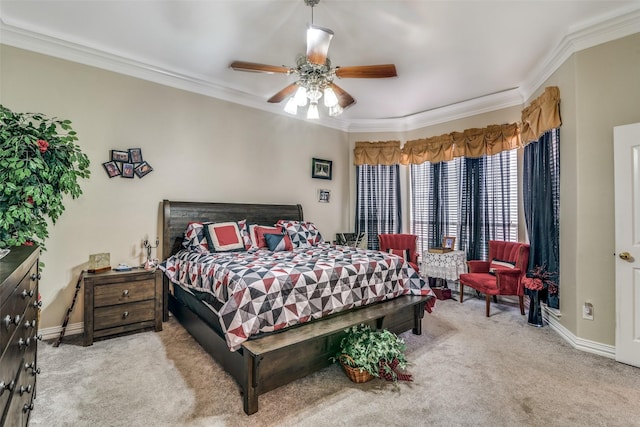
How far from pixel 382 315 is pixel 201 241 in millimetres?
2195

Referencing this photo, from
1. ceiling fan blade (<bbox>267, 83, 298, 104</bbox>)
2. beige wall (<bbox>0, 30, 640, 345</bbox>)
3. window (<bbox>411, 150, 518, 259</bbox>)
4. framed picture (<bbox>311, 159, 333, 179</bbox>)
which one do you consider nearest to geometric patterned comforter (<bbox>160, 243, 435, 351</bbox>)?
beige wall (<bbox>0, 30, 640, 345</bbox>)

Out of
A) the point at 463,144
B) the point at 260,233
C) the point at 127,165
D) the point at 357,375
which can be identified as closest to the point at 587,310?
the point at 357,375

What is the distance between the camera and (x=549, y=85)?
3.35 metres

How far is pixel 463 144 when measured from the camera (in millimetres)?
4562

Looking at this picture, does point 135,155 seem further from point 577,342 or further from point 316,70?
point 577,342

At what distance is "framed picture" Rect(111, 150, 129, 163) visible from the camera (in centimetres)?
325

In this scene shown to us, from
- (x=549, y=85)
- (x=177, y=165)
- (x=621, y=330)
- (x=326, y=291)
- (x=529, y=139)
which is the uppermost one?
(x=549, y=85)

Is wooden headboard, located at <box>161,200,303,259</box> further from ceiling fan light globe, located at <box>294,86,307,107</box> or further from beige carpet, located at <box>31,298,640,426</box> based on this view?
ceiling fan light globe, located at <box>294,86,307,107</box>

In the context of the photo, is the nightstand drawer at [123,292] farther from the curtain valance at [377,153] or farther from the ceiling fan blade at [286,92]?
the curtain valance at [377,153]

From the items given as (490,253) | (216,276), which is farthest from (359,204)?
(216,276)

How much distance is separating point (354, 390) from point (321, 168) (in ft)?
12.0

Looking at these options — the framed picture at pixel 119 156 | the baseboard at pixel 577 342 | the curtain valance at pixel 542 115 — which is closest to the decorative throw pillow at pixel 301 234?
the framed picture at pixel 119 156

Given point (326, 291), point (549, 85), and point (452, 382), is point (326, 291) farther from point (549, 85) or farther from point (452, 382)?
point (549, 85)

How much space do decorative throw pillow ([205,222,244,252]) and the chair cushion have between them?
9.74 ft
